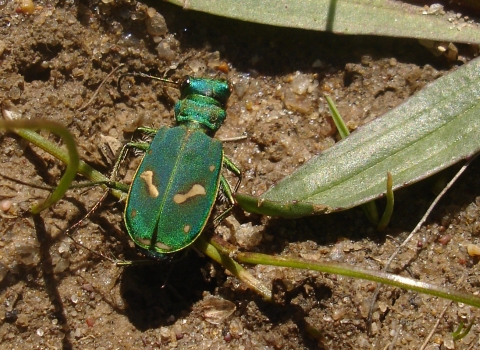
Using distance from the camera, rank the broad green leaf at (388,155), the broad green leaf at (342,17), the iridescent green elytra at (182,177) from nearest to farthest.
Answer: the iridescent green elytra at (182,177) < the broad green leaf at (388,155) < the broad green leaf at (342,17)

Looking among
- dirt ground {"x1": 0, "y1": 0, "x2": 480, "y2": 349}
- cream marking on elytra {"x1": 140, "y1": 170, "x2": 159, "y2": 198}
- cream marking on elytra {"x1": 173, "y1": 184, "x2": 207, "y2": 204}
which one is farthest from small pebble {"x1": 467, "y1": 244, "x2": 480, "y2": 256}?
cream marking on elytra {"x1": 140, "y1": 170, "x2": 159, "y2": 198}

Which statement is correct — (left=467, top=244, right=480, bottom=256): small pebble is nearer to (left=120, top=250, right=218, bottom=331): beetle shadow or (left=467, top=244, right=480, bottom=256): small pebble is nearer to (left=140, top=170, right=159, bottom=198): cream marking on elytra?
(left=120, top=250, right=218, bottom=331): beetle shadow

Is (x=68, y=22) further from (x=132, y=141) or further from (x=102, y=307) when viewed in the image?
(x=102, y=307)

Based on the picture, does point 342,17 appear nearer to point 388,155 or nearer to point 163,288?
point 388,155

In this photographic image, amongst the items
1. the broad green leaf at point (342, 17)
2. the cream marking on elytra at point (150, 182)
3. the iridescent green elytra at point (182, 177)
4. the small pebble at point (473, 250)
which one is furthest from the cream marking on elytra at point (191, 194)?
the small pebble at point (473, 250)

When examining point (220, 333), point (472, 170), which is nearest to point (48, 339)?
point (220, 333)

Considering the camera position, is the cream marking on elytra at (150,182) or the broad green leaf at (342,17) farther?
the broad green leaf at (342,17)

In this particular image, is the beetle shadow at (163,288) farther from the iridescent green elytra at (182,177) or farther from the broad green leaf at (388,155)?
the broad green leaf at (388,155)
